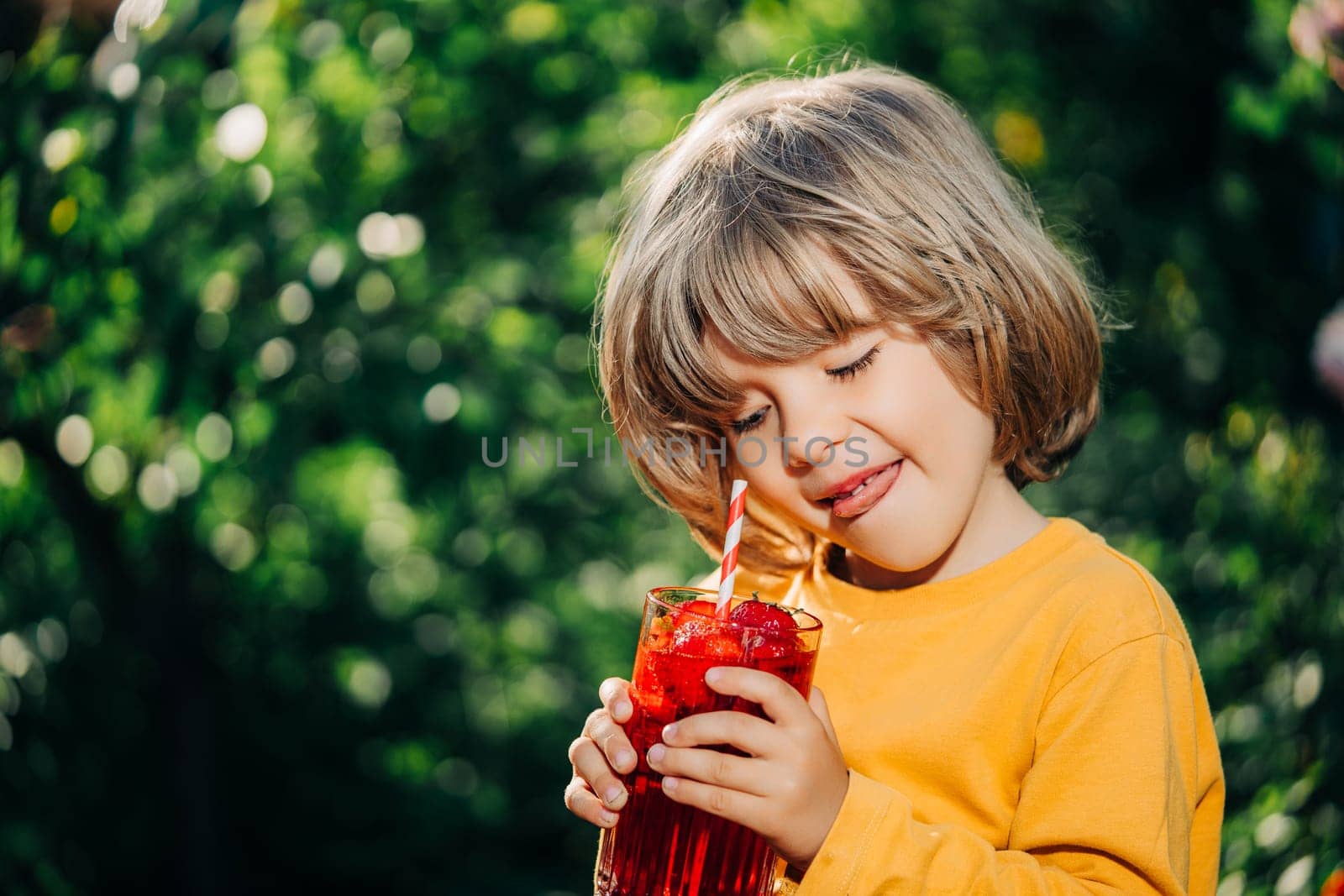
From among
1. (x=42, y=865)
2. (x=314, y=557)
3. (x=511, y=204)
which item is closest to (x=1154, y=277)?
(x=511, y=204)

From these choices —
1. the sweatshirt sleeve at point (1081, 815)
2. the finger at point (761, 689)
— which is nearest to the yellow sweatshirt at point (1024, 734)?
the sweatshirt sleeve at point (1081, 815)

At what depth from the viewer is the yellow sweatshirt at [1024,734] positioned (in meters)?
1.19

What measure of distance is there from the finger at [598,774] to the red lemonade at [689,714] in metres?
0.01

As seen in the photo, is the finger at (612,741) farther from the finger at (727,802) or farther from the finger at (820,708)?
the finger at (820,708)

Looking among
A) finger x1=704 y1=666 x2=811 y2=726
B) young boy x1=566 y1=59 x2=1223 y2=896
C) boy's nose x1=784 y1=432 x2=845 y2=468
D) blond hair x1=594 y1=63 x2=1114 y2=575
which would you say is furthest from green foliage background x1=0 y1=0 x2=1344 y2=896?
finger x1=704 y1=666 x2=811 y2=726

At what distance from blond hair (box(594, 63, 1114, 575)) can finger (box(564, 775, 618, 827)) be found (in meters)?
0.44

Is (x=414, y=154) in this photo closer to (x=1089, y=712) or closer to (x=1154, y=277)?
(x=1089, y=712)

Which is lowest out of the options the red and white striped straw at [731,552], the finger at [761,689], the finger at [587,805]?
the finger at [587,805]

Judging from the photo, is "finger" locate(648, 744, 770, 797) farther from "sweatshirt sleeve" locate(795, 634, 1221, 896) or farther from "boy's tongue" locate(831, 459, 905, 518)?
"boy's tongue" locate(831, 459, 905, 518)

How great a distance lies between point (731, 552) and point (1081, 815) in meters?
0.44

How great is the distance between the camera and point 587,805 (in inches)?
52.6

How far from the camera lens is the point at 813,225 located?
1344mm

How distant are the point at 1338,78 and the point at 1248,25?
594mm

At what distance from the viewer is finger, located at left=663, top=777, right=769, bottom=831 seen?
1168 mm
